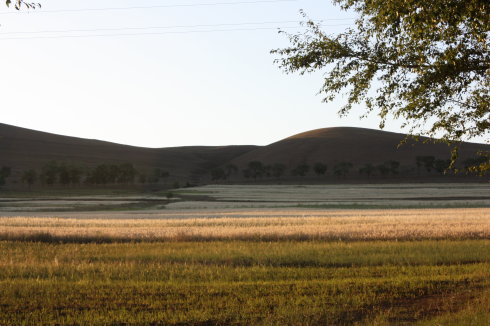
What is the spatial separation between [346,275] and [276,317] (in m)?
5.97

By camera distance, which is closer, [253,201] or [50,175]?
[253,201]

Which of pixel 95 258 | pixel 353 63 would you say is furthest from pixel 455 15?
pixel 95 258

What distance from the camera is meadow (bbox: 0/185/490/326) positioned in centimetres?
1159

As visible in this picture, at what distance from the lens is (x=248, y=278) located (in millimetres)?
16188

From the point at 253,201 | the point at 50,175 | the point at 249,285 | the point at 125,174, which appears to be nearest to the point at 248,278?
the point at 249,285

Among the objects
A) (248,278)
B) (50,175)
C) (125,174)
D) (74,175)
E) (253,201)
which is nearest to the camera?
(248,278)

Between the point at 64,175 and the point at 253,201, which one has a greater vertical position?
the point at 64,175

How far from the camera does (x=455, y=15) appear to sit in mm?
13508

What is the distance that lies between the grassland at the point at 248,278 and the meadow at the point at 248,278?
0.04 meters

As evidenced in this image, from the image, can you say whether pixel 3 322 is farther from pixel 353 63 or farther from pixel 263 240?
pixel 263 240

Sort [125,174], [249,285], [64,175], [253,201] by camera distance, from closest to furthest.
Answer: [249,285] < [253,201] < [64,175] < [125,174]

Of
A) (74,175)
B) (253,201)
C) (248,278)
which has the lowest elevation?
(253,201)

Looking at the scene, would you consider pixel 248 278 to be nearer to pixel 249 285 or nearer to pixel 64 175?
pixel 249 285

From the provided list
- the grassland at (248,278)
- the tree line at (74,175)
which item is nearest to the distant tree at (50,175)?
the tree line at (74,175)
